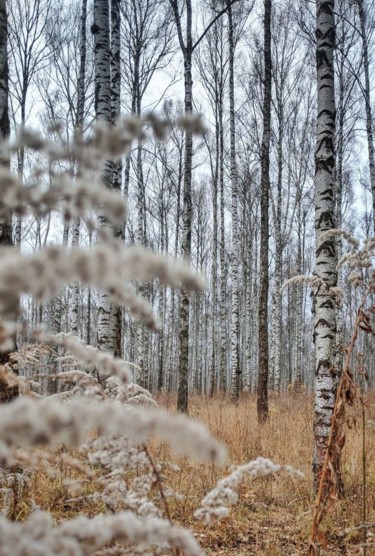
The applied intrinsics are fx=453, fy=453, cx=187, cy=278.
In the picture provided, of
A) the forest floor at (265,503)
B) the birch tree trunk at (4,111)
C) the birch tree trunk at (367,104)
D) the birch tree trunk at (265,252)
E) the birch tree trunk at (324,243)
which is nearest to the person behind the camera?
the forest floor at (265,503)

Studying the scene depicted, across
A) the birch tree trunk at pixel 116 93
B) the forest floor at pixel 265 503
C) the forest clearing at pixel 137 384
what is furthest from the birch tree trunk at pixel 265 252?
the birch tree trunk at pixel 116 93

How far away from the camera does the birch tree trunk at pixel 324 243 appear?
4395 millimetres

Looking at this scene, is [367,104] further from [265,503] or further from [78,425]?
[78,425]

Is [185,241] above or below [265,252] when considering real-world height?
above

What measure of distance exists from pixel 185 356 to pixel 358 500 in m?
6.40

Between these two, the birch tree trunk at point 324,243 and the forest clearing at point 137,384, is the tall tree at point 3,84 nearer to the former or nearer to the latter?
the forest clearing at point 137,384

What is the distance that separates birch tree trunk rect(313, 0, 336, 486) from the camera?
439 cm

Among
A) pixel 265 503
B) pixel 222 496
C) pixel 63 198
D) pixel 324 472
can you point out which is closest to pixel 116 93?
pixel 265 503

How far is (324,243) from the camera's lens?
465 centimetres

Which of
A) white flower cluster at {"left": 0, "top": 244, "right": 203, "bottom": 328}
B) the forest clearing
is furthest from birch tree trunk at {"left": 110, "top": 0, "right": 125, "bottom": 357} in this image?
white flower cluster at {"left": 0, "top": 244, "right": 203, "bottom": 328}

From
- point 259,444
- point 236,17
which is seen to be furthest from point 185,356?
point 236,17

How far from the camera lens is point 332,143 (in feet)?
16.3

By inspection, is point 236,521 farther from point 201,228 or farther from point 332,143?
point 201,228

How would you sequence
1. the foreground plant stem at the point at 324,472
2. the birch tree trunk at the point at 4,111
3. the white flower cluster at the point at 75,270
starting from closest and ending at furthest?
the white flower cluster at the point at 75,270 → the foreground plant stem at the point at 324,472 → the birch tree trunk at the point at 4,111
